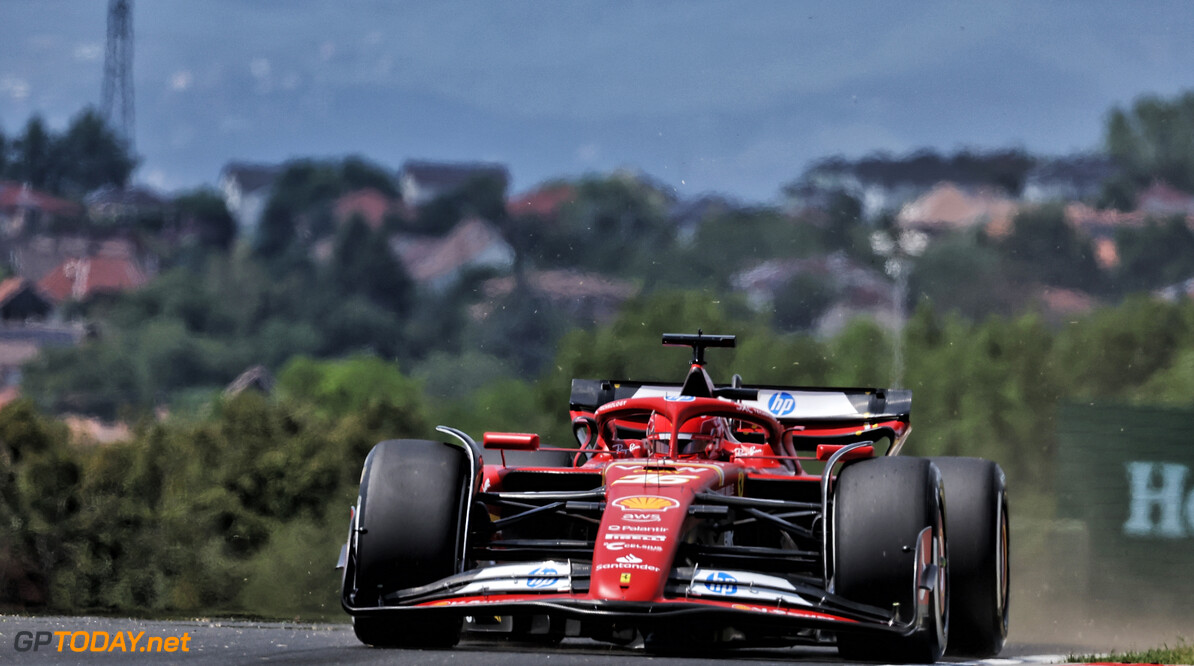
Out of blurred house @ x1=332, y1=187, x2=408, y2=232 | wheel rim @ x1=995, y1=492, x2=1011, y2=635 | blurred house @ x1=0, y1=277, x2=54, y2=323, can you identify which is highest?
blurred house @ x1=332, y1=187, x2=408, y2=232

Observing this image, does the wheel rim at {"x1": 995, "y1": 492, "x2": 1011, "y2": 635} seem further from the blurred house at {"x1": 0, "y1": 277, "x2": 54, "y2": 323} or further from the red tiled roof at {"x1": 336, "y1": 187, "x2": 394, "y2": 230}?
the blurred house at {"x1": 0, "y1": 277, "x2": 54, "y2": 323}

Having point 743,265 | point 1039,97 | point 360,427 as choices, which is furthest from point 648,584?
point 1039,97

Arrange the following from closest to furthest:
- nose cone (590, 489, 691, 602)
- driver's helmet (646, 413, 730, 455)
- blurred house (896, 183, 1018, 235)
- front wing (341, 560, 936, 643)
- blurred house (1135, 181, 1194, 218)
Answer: front wing (341, 560, 936, 643) < nose cone (590, 489, 691, 602) < driver's helmet (646, 413, 730, 455) < blurred house (896, 183, 1018, 235) < blurred house (1135, 181, 1194, 218)

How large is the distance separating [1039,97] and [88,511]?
1996 cm

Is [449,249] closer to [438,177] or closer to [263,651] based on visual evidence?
[438,177]

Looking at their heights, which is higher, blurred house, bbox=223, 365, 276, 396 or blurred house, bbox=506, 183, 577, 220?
blurred house, bbox=506, 183, 577, 220

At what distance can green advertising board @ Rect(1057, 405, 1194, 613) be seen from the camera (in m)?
14.4

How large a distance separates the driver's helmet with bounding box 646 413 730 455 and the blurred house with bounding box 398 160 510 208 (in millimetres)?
29384

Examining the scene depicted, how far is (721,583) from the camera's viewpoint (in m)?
7.54

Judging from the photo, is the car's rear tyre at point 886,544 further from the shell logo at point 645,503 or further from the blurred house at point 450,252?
the blurred house at point 450,252

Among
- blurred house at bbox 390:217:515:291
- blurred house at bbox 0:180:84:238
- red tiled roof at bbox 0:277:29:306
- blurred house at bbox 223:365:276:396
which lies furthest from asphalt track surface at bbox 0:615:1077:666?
blurred house at bbox 0:180:84:238

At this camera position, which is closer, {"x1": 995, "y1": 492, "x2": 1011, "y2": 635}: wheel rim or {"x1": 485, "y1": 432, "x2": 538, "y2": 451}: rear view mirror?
{"x1": 485, "y1": 432, "x2": 538, "y2": 451}: rear view mirror

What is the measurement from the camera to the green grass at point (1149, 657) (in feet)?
32.0

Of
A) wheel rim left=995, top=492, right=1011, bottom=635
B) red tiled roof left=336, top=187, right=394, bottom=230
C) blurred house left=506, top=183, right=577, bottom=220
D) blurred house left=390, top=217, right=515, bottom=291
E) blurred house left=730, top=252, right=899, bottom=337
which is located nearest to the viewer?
wheel rim left=995, top=492, right=1011, bottom=635
